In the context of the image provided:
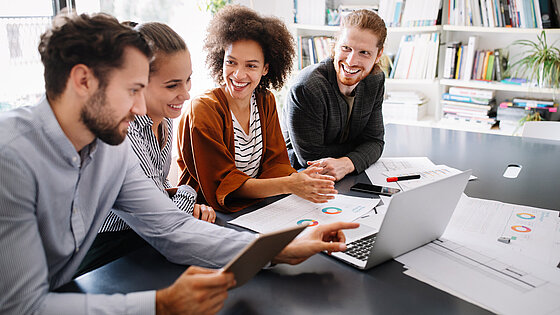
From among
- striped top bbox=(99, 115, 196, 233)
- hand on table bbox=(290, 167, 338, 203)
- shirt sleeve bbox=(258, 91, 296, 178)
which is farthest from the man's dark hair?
shirt sleeve bbox=(258, 91, 296, 178)

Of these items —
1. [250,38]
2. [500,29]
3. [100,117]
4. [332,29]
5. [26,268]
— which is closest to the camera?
[26,268]

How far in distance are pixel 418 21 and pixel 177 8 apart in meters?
1.79

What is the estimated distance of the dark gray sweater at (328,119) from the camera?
206cm

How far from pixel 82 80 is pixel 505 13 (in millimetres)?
3135

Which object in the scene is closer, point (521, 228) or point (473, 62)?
point (521, 228)

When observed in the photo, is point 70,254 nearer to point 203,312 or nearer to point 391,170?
point 203,312

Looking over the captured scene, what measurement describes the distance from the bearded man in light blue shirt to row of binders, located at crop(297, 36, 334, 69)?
3038 millimetres

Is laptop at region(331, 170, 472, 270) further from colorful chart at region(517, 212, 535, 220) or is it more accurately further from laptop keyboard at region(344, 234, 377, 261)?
colorful chart at region(517, 212, 535, 220)

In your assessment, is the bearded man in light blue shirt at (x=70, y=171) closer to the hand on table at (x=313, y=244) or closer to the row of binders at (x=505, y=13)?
the hand on table at (x=313, y=244)

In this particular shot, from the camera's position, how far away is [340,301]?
1.00 m

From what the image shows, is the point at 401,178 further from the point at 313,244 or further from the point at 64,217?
the point at 64,217

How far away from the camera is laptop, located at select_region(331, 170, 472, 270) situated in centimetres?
108

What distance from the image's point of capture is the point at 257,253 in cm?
92

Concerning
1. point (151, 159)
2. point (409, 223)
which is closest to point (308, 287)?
point (409, 223)
